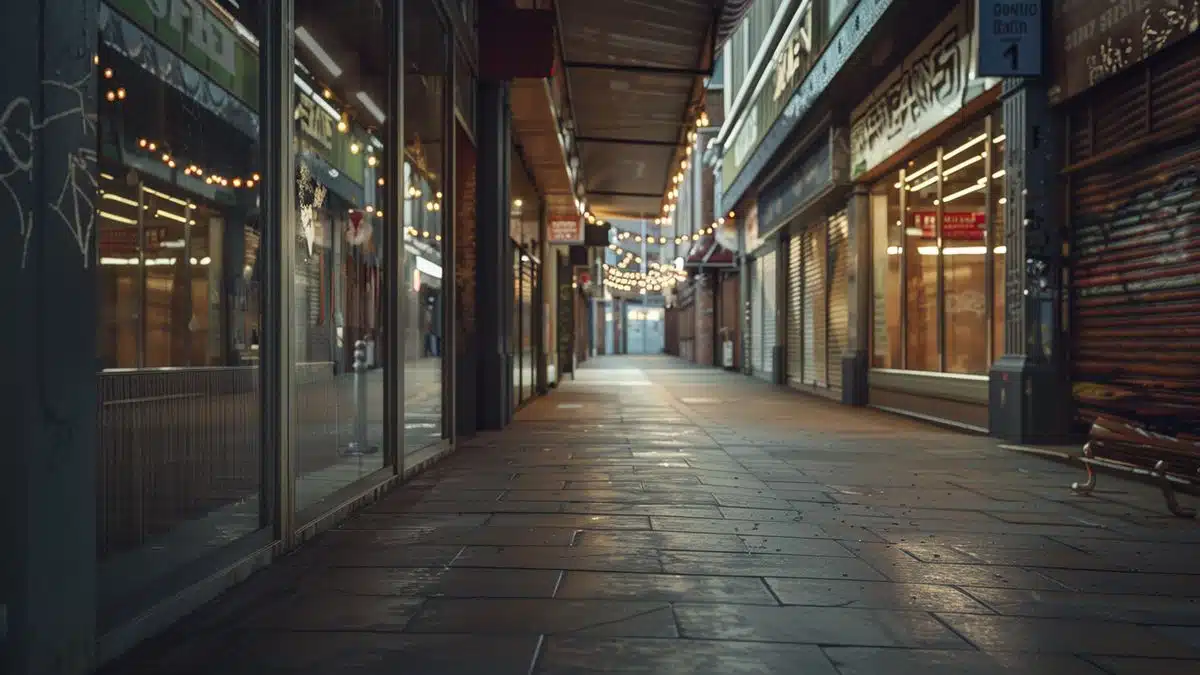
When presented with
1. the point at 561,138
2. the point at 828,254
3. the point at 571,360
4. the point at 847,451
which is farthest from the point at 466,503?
the point at 571,360

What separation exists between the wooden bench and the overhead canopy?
6.85m

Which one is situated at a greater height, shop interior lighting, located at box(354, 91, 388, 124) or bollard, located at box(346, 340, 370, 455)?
shop interior lighting, located at box(354, 91, 388, 124)

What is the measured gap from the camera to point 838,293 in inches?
711

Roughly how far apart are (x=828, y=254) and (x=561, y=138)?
6.27 metres

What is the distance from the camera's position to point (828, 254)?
18.8 meters

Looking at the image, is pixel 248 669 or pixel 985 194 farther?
pixel 985 194

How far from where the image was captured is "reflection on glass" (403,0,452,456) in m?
8.13

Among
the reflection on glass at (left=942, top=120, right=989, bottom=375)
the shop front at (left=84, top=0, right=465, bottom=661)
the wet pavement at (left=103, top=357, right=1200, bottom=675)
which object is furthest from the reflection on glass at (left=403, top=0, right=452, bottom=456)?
the reflection on glass at (left=942, top=120, right=989, bottom=375)

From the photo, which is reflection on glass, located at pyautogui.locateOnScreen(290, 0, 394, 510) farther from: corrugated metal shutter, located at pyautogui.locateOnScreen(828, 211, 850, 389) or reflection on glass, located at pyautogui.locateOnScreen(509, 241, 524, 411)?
corrugated metal shutter, located at pyautogui.locateOnScreen(828, 211, 850, 389)

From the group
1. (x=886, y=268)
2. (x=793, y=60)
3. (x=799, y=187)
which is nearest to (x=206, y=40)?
(x=886, y=268)

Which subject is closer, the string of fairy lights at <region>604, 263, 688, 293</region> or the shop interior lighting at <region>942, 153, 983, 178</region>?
the shop interior lighting at <region>942, 153, 983, 178</region>

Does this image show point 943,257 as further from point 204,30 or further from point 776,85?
point 204,30

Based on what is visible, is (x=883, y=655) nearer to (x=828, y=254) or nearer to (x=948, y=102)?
(x=948, y=102)

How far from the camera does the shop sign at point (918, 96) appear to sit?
11248 mm
